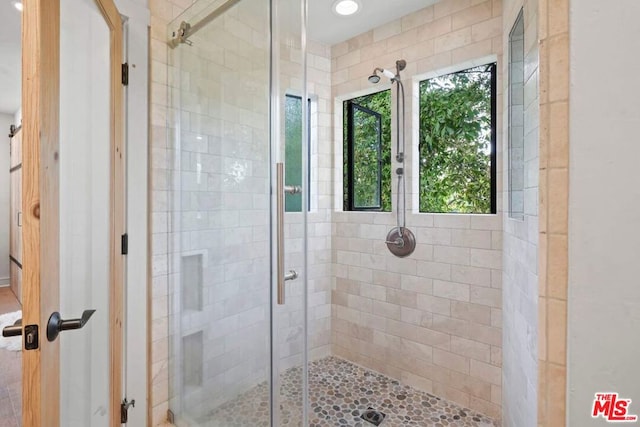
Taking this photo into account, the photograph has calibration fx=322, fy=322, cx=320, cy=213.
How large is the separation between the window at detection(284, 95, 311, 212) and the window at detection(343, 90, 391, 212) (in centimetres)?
141

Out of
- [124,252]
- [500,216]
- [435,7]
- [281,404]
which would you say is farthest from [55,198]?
[435,7]

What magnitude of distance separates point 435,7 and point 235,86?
62.3 inches

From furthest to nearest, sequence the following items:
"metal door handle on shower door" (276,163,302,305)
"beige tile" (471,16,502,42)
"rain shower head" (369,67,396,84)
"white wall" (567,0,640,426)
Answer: "rain shower head" (369,67,396,84)
"beige tile" (471,16,502,42)
"metal door handle on shower door" (276,163,302,305)
"white wall" (567,0,640,426)

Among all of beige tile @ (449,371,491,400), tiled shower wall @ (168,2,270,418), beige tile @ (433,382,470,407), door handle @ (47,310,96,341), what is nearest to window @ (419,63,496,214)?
beige tile @ (449,371,491,400)

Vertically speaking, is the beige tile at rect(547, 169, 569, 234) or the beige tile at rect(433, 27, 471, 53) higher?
the beige tile at rect(433, 27, 471, 53)

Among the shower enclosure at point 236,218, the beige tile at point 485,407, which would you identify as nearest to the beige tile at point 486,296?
the beige tile at point 485,407

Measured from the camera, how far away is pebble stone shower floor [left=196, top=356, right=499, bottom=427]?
134 cm

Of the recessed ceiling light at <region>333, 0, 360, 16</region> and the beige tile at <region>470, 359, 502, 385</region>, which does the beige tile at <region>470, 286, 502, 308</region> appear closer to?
the beige tile at <region>470, 359, 502, 385</region>

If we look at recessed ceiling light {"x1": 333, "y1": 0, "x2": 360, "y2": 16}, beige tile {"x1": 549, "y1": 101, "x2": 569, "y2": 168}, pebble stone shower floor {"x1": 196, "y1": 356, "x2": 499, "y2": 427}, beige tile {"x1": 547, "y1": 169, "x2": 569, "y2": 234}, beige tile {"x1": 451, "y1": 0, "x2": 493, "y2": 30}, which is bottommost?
pebble stone shower floor {"x1": 196, "y1": 356, "x2": 499, "y2": 427}

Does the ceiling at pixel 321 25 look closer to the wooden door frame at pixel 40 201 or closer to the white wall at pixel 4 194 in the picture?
the white wall at pixel 4 194

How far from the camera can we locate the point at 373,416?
2.01 m

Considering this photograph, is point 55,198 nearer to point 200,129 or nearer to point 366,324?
point 200,129

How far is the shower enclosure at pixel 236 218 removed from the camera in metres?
1.29
